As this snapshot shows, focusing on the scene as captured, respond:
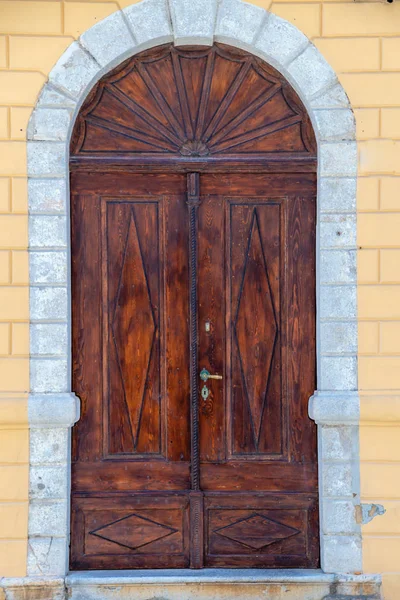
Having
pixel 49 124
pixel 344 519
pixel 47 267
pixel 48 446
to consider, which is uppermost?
pixel 49 124

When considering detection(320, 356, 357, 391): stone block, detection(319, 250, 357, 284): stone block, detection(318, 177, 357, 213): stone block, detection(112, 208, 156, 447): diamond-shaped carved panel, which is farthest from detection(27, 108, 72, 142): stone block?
detection(320, 356, 357, 391): stone block

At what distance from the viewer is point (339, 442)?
18.0ft

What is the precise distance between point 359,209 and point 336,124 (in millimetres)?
614

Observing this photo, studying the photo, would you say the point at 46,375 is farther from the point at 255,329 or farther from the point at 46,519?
the point at 255,329

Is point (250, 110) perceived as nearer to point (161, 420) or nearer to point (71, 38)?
point (71, 38)

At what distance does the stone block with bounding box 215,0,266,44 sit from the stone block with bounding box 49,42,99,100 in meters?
0.93

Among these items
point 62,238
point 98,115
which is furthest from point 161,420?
point 98,115

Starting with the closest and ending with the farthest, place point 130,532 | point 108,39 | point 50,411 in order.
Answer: point 50,411 → point 108,39 → point 130,532

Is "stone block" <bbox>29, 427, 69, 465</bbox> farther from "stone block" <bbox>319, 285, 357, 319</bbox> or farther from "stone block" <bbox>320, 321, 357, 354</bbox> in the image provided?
"stone block" <bbox>319, 285, 357, 319</bbox>

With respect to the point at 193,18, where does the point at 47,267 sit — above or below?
below

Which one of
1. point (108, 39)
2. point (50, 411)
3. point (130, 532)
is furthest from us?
point (130, 532)

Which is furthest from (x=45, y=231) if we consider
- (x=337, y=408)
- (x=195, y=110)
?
(x=337, y=408)

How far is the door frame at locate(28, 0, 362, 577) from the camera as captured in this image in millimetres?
5465

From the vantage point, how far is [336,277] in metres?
5.52
